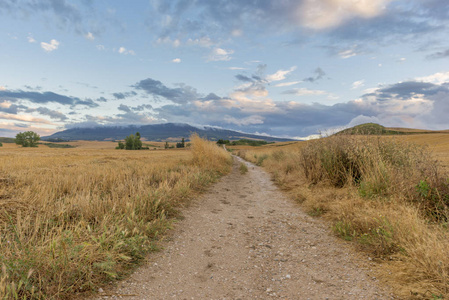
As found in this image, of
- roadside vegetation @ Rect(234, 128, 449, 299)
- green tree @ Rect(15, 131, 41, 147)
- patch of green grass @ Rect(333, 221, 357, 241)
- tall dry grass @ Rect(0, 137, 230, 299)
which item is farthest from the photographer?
green tree @ Rect(15, 131, 41, 147)

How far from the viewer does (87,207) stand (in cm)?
459

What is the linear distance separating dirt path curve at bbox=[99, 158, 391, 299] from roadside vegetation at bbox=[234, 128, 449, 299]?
0.39m

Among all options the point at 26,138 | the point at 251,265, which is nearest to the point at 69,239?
the point at 251,265

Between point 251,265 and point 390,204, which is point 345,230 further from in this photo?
point 251,265

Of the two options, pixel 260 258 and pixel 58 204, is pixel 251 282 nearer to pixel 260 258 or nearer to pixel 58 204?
pixel 260 258

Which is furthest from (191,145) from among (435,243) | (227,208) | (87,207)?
(435,243)

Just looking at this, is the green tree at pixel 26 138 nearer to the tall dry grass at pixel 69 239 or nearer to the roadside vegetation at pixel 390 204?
the tall dry grass at pixel 69 239

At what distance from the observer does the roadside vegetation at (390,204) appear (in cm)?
Answer: 285

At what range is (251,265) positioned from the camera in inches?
144

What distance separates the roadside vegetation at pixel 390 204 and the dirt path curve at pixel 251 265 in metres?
0.39

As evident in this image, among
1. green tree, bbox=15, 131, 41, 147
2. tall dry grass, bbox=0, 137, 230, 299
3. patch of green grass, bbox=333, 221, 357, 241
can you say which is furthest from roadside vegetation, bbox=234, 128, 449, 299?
green tree, bbox=15, 131, 41, 147

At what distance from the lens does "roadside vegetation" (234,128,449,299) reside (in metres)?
2.85

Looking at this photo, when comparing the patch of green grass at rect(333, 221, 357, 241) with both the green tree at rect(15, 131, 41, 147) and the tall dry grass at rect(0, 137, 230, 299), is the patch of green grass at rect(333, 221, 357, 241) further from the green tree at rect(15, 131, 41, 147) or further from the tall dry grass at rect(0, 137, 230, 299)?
the green tree at rect(15, 131, 41, 147)

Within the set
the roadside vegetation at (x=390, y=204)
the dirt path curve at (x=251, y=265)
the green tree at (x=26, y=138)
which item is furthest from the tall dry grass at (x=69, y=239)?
the green tree at (x=26, y=138)
